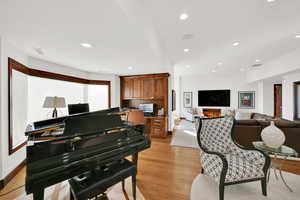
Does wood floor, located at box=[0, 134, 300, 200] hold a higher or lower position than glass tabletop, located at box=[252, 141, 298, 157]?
lower

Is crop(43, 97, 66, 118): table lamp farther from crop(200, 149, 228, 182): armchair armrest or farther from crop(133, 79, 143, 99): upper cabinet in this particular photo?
crop(200, 149, 228, 182): armchair armrest

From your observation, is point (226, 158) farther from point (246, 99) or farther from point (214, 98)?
point (246, 99)

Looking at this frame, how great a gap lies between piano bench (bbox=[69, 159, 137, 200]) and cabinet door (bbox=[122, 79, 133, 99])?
365cm

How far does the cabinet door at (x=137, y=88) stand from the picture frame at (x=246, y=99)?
6.05m

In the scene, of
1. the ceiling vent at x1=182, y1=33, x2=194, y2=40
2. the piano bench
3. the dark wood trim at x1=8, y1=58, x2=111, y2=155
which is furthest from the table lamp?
the ceiling vent at x1=182, y1=33, x2=194, y2=40

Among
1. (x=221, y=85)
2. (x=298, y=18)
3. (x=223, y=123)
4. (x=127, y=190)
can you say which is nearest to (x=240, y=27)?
(x=298, y=18)

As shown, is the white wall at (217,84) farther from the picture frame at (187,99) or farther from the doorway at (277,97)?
the doorway at (277,97)

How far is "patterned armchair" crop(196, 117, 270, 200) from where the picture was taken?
157 centimetres

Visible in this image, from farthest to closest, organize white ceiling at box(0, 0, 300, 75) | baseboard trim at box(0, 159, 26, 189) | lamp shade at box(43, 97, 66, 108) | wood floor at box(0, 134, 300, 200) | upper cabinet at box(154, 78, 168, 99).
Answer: upper cabinet at box(154, 78, 168, 99) < lamp shade at box(43, 97, 66, 108) < baseboard trim at box(0, 159, 26, 189) < wood floor at box(0, 134, 300, 200) < white ceiling at box(0, 0, 300, 75)

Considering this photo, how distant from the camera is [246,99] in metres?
6.88

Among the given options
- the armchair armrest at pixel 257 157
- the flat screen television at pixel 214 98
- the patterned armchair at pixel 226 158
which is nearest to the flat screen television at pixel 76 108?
the patterned armchair at pixel 226 158

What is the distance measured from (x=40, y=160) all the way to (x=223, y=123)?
2597 mm

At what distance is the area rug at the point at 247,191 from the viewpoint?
167cm

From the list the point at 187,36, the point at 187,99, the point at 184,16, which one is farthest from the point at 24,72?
the point at 187,99
